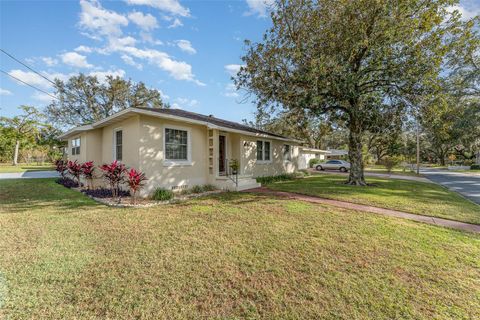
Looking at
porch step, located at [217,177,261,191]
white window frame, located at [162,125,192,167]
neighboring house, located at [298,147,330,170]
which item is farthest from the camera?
neighboring house, located at [298,147,330,170]

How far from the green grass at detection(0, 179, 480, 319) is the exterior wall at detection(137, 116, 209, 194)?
9.46ft

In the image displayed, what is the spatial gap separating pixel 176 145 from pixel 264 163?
22.5ft

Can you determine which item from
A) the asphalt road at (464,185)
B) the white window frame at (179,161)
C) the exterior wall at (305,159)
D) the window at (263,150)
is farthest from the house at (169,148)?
the exterior wall at (305,159)

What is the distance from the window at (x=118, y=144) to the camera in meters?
9.70

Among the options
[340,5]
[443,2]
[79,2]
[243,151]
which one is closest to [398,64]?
[443,2]

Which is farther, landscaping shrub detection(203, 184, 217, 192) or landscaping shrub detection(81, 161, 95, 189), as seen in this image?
landscaping shrub detection(203, 184, 217, 192)

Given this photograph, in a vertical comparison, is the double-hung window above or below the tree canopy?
below

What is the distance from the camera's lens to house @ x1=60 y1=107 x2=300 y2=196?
852 centimetres

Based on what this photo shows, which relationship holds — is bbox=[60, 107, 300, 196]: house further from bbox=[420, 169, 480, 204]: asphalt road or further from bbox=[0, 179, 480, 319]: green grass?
bbox=[420, 169, 480, 204]: asphalt road

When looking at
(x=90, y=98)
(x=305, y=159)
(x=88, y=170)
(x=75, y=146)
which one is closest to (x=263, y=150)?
(x=88, y=170)

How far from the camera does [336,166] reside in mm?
26922

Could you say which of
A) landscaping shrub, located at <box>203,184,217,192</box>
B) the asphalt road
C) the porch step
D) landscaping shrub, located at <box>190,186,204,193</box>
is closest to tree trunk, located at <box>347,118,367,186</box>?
the asphalt road

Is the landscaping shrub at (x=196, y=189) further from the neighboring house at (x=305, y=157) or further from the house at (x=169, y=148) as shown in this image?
the neighboring house at (x=305, y=157)

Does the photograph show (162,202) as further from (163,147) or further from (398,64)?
(398,64)
